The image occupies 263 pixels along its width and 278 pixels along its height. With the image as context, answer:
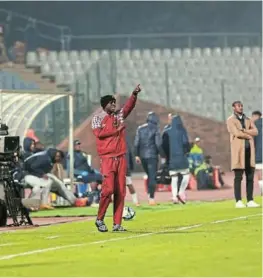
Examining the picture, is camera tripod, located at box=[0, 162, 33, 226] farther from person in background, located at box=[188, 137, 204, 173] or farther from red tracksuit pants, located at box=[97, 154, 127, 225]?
person in background, located at box=[188, 137, 204, 173]

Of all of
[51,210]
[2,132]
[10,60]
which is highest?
[10,60]

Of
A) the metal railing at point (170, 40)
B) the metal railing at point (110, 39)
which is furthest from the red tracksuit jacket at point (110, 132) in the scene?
the metal railing at point (170, 40)

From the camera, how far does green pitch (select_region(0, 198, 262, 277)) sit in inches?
416

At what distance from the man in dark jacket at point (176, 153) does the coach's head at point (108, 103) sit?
1079 cm

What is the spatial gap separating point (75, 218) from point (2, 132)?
3.21m

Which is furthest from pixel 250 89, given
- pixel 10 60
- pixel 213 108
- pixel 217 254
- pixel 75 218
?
pixel 217 254

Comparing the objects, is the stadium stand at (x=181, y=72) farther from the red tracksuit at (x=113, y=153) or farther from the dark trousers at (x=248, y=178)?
the red tracksuit at (x=113, y=153)

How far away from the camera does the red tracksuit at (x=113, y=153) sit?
15.9m

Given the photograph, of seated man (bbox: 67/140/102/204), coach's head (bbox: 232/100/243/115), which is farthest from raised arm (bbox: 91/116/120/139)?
seated man (bbox: 67/140/102/204)

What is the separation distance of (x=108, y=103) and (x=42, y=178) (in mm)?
10162

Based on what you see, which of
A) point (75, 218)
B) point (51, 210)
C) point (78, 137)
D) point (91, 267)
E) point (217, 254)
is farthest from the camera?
point (78, 137)

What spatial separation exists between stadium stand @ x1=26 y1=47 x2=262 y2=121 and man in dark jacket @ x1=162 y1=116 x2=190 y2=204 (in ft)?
86.3

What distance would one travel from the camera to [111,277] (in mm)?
9969

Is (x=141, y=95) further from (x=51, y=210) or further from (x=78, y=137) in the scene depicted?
Answer: (x=51, y=210)
